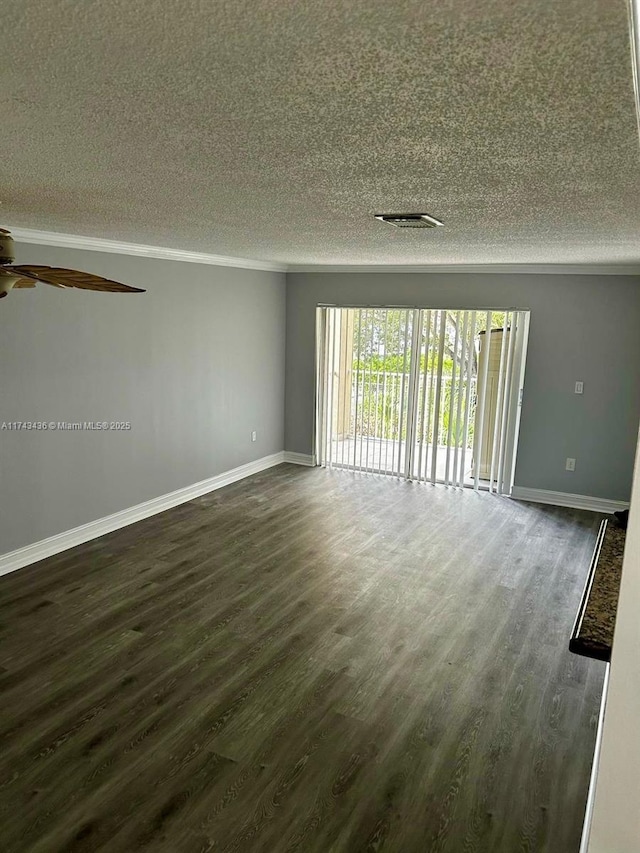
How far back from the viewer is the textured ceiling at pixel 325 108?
0.93m

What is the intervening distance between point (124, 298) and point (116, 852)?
380 cm

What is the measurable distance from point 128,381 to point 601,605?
395 cm

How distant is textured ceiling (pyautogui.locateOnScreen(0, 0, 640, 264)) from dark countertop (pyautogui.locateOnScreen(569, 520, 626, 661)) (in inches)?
56.5

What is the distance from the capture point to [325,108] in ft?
4.42

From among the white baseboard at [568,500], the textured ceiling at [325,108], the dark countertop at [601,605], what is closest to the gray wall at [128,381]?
the textured ceiling at [325,108]

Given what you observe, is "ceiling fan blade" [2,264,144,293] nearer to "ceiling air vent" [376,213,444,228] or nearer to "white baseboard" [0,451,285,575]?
"ceiling air vent" [376,213,444,228]

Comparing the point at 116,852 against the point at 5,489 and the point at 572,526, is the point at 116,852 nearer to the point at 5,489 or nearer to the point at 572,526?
the point at 5,489

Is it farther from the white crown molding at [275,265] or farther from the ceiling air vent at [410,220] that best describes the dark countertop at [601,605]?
the white crown molding at [275,265]

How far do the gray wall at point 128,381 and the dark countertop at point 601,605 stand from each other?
3619 mm

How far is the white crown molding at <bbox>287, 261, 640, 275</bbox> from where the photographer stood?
5344mm

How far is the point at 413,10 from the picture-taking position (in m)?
0.87

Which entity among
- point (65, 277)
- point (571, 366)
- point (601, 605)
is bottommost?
point (601, 605)

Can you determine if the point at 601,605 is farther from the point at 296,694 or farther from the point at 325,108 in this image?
the point at 325,108

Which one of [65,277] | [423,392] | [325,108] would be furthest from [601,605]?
[423,392]
